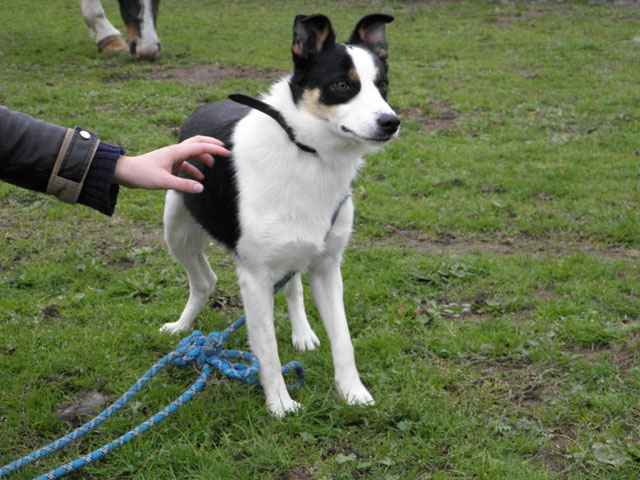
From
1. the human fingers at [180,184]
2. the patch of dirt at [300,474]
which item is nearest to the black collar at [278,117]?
the human fingers at [180,184]

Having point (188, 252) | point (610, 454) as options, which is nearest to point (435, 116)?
point (188, 252)

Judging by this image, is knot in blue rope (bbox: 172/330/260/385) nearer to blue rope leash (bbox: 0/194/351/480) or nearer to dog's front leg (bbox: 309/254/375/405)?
blue rope leash (bbox: 0/194/351/480)

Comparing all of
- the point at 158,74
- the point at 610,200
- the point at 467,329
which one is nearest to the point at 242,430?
the point at 467,329

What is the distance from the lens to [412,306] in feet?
14.0

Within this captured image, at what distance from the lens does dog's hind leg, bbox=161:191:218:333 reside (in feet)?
12.4

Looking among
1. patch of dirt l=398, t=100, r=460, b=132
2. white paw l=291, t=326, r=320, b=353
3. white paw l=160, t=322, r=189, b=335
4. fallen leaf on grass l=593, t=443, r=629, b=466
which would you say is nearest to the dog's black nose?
white paw l=291, t=326, r=320, b=353

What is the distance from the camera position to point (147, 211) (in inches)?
230

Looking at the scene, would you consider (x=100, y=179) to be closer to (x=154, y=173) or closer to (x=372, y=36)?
(x=154, y=173)

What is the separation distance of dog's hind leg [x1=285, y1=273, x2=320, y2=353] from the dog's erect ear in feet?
4.62

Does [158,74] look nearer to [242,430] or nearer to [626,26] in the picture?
[242,430]

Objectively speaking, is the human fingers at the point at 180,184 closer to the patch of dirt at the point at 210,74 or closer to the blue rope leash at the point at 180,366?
the blue rope leash at the point at 180,366

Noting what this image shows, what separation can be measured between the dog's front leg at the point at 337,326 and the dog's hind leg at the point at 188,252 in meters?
0.83

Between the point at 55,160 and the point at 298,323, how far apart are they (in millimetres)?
2009

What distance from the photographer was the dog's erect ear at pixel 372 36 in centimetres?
329
